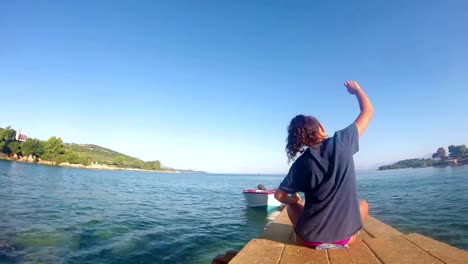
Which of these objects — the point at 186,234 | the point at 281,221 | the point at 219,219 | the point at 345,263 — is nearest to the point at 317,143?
the point at 345,263

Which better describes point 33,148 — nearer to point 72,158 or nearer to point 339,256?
point 72,158

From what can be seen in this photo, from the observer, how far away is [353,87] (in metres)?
4.06

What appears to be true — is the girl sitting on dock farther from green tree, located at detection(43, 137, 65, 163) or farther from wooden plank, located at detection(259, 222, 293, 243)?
green tree, located at detection(43, 137, 65, 163)

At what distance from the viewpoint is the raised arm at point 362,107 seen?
11.8 ft

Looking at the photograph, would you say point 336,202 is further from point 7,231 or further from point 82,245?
point 7,231

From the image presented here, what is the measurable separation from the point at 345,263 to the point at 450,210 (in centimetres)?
2061

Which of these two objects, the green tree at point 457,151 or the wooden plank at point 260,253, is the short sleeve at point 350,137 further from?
the green tree at point 457,151

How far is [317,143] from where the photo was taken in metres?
3.57

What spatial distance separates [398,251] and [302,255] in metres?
1.33

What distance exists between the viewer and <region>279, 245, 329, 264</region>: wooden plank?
→ 323 cm

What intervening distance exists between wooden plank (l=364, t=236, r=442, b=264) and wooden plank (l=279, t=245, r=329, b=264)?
2.35ft

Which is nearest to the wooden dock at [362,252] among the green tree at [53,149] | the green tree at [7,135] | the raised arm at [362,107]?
the raised arm at [362,107]

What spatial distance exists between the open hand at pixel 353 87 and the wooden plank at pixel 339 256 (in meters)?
2.37

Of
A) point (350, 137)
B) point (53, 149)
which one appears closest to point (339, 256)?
point (350, 137)
